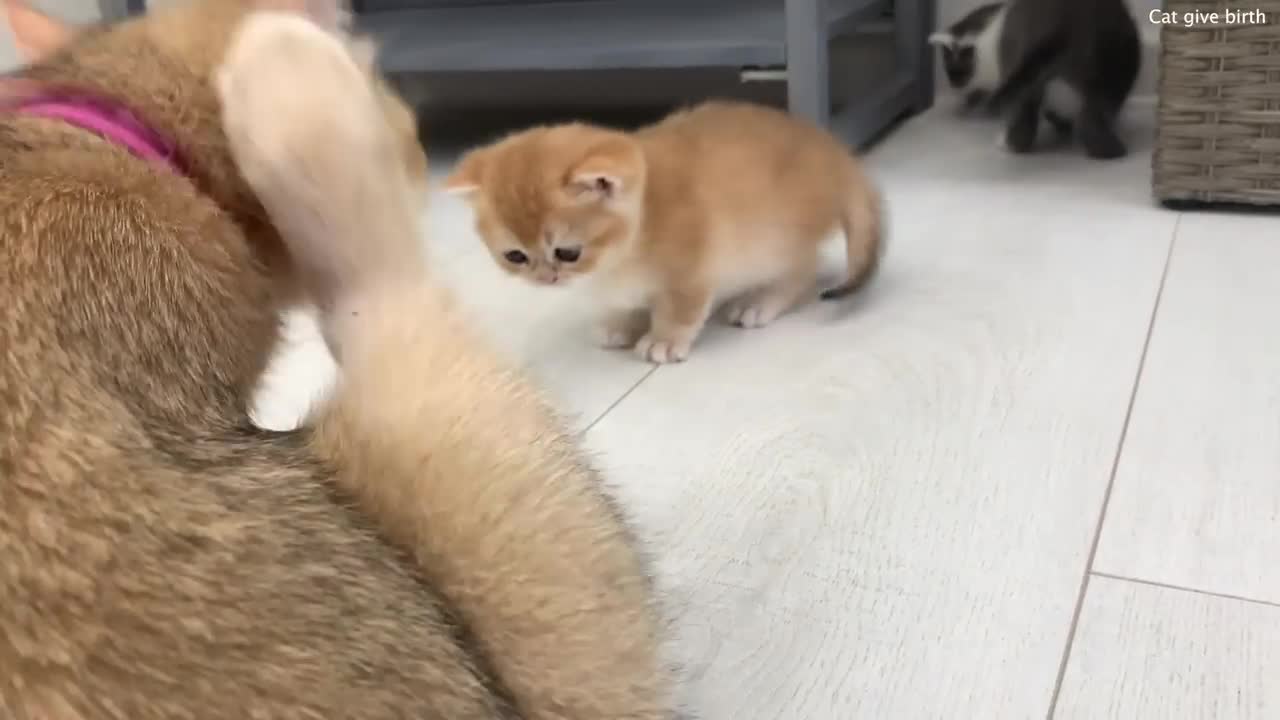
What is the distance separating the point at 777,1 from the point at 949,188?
621 mm

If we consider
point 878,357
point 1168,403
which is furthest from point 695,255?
point 1168,403

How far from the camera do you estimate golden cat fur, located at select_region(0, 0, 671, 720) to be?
421 mm

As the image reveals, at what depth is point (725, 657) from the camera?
813 millimetres

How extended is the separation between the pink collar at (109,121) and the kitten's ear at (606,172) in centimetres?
65

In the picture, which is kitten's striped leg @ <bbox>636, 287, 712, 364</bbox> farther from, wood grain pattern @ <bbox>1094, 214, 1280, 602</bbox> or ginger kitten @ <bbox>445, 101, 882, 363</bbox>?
wood grain pattern @ <bbox>1094, 214, 1280, 602</bbox>

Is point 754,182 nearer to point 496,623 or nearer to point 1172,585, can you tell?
point 1172,585

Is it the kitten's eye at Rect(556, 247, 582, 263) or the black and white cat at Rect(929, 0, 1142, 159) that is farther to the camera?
the black and white cat at Rect(929, 0, 1142, 159)

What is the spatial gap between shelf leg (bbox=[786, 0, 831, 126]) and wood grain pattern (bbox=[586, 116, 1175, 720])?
0.33 m

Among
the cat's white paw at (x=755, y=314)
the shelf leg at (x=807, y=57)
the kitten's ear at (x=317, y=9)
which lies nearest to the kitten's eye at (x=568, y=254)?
the cat's white paw at (x=755, y=314)

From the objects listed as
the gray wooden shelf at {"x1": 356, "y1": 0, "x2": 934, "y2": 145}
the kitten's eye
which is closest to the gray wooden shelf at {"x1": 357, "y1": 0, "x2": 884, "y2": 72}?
the gray wooden shelf at {"x1": 356, "y1": 0, "x2": 934, "y2": 145}

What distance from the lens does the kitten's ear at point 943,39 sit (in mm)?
2273

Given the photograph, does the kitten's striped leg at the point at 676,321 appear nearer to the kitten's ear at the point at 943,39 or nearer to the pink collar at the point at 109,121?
the pink collar at the point at 109,121

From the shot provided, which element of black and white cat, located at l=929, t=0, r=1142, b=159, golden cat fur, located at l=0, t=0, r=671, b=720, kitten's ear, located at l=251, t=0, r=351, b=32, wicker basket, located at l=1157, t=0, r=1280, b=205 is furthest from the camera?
black and white cat, located at l=929, t=0, r=1142, b=159

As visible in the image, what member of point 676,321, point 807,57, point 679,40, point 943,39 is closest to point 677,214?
point 676,321
